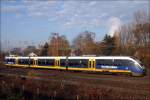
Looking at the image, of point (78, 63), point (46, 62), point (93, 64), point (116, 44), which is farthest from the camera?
point (116, 44)

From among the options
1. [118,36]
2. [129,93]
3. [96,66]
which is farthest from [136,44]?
[129,93]

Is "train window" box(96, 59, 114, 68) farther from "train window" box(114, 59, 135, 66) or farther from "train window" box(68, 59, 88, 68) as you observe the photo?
"train window" box(68, 59, 88, 68)

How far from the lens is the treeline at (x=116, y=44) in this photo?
66938 millimetres

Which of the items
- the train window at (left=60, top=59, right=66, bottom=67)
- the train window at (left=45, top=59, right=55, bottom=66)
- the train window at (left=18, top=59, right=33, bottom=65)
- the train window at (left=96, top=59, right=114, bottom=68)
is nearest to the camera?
the train window at (left=96, top=59, right=114, bottom=68)

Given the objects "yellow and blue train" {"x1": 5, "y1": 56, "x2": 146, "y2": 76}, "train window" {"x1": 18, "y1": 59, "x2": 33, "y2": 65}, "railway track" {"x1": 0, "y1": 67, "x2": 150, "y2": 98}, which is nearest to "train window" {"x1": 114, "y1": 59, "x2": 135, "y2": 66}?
"yellow and blue train" {"x1": 5, "y1": 56, "x2": 146, "y2": 76}

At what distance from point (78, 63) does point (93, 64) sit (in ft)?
11.1

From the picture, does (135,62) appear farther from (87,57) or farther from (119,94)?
(119,94)

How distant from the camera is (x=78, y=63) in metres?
43.6

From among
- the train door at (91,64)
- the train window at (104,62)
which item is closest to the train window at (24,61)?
the train door at (91,64)

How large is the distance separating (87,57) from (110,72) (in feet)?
15.9

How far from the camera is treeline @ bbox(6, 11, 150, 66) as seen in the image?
6694 cm

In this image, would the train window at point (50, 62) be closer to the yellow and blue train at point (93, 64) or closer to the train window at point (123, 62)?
the yellow and blue train at point (93, 64)

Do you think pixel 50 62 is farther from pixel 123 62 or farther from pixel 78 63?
pixel 123 62

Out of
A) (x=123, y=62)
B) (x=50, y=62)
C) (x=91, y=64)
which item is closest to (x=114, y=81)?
(x=123, y=62)
